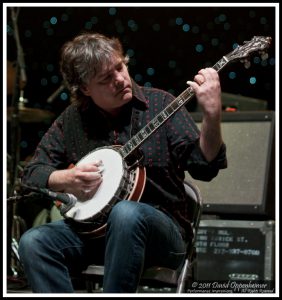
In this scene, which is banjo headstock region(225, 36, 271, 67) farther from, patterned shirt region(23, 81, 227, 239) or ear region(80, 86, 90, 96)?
ear region(80, 86, 90, 96)

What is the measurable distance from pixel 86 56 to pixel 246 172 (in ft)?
4.25

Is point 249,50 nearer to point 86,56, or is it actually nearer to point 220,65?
point 220,65

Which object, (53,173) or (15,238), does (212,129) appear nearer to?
(53,173)

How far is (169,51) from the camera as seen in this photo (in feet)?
15.9

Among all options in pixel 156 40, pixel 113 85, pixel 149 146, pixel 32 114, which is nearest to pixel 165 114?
pixel 149 146

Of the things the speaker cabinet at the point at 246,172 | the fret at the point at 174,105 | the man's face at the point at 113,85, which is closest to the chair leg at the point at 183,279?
the fret at the point at 174,105

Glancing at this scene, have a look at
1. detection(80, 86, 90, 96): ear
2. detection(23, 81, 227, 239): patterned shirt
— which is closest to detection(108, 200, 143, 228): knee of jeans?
detection(23, 81, 227, 239): patterned shirt

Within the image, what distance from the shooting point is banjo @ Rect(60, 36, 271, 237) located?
7.20 feet

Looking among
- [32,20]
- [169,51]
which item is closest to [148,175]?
[169,51]

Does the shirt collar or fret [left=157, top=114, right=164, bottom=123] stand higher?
the shirt collar

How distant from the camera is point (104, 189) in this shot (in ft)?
7.39

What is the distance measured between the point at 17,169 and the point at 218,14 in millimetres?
2027

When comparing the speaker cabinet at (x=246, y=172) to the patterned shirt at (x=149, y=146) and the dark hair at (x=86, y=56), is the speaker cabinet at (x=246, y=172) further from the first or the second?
the dark hair at (x=86, y=56)

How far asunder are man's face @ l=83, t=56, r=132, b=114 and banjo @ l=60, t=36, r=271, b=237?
0.60ft
